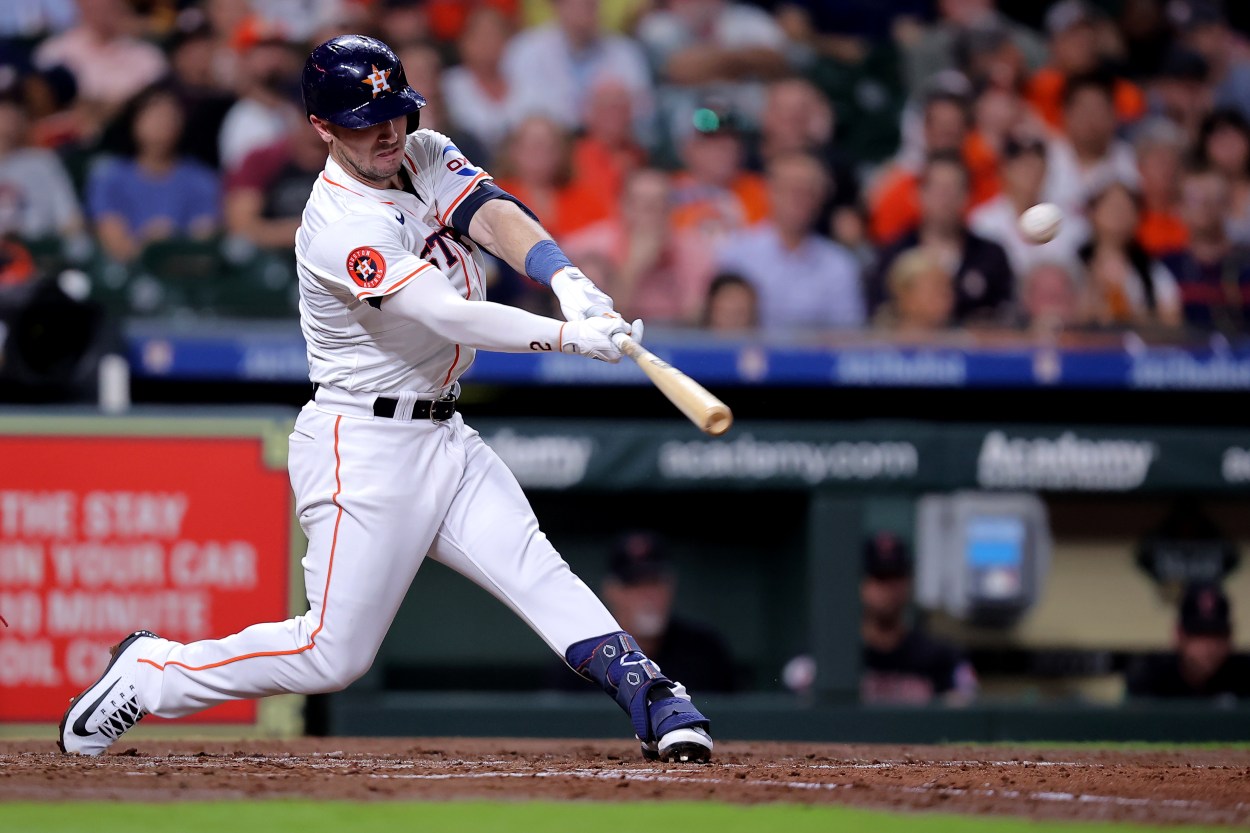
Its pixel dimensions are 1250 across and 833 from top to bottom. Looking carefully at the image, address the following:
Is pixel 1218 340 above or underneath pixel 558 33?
underneath

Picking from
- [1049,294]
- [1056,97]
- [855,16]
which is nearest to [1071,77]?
[1056,97]

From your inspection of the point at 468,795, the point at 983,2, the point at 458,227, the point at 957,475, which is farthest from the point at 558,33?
the point at 468,795

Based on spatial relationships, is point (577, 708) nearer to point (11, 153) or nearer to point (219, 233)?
point (219, 233)

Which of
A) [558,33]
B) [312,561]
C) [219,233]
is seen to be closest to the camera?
[312,561]

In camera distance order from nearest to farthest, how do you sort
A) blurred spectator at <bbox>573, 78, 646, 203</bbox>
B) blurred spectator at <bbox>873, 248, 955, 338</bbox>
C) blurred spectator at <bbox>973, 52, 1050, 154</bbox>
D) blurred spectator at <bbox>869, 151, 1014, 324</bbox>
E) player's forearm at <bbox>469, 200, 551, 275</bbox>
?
player's forearm at <bbox>469, 200, 551, 275</bbox>
blurred spectator at <bbox>873, 248, 955, 338</bbox>
blurred spectator at <bbox>869, 151, 1014, 324</bbox>
blurred spectator at <bbox>573, 78, 646, 203</bbox>
blurred spectator at <bbox>973, 52, 1050, 154</bbox>

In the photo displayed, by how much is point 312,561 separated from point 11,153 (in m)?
4.06

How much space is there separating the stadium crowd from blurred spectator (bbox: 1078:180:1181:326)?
0.01m

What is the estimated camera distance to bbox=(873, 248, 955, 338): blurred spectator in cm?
669

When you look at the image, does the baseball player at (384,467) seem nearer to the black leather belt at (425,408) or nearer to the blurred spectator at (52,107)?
the black leather belt at (425,408)

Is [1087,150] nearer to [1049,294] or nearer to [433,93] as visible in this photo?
[1049,294]

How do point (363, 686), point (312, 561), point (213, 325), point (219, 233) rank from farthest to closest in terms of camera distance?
1. point (219, 233)
2. point (213, 325)
3. point (363, 686)
4. point (312, 561)

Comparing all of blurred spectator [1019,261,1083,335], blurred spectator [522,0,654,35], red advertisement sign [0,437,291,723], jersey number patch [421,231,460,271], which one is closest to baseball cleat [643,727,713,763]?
jersey number patch [421,231,460,271]

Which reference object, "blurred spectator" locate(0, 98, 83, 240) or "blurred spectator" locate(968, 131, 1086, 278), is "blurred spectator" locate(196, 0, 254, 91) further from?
"blurred spectator" locate(968, 131, 1086, 278)

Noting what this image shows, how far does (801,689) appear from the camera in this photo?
5953 millimetres
